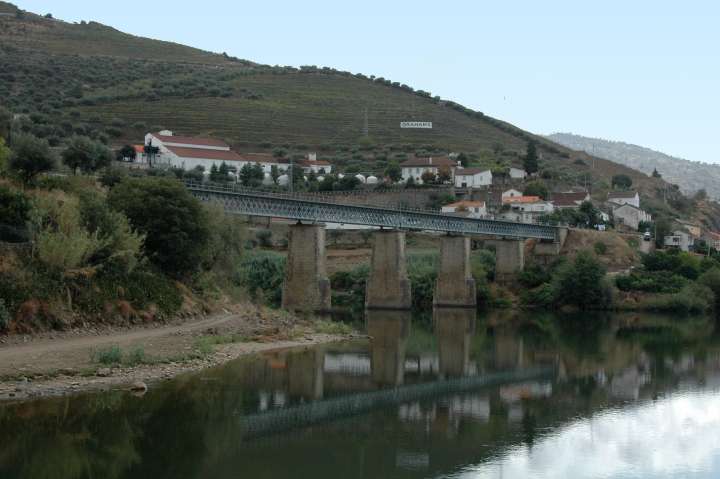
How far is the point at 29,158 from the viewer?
4362 cm

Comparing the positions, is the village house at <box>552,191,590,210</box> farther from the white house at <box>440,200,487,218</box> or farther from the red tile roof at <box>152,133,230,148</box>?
the red tile roof at <box>152,133,230,148</box>

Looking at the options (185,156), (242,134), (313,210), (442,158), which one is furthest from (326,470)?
(242,134)

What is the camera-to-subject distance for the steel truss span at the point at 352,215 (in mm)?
Result: 59219

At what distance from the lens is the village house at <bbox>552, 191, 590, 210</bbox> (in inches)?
4222

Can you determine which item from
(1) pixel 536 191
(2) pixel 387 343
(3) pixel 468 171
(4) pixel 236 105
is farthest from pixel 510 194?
(2) pixel 387 343

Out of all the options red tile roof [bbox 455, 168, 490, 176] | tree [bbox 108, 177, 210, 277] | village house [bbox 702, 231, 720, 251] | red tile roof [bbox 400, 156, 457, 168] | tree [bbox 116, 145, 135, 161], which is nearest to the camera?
tree [bbox 108, 177, 210, 277]

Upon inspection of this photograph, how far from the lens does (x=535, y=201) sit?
4136 inches

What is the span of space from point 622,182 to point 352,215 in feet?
266

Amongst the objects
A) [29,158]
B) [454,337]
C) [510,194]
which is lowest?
[454,337]

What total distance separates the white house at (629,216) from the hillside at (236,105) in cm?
1200

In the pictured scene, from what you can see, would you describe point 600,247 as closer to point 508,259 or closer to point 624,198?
point 508,259

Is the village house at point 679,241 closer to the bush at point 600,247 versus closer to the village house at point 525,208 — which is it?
the village house at point 525,208

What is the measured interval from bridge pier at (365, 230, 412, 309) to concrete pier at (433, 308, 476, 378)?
309 cm

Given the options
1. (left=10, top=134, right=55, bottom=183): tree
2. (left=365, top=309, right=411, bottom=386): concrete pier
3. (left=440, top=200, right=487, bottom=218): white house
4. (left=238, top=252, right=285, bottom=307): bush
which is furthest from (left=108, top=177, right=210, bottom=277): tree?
(left=440, top=200, right=487, bottom=218): white house
